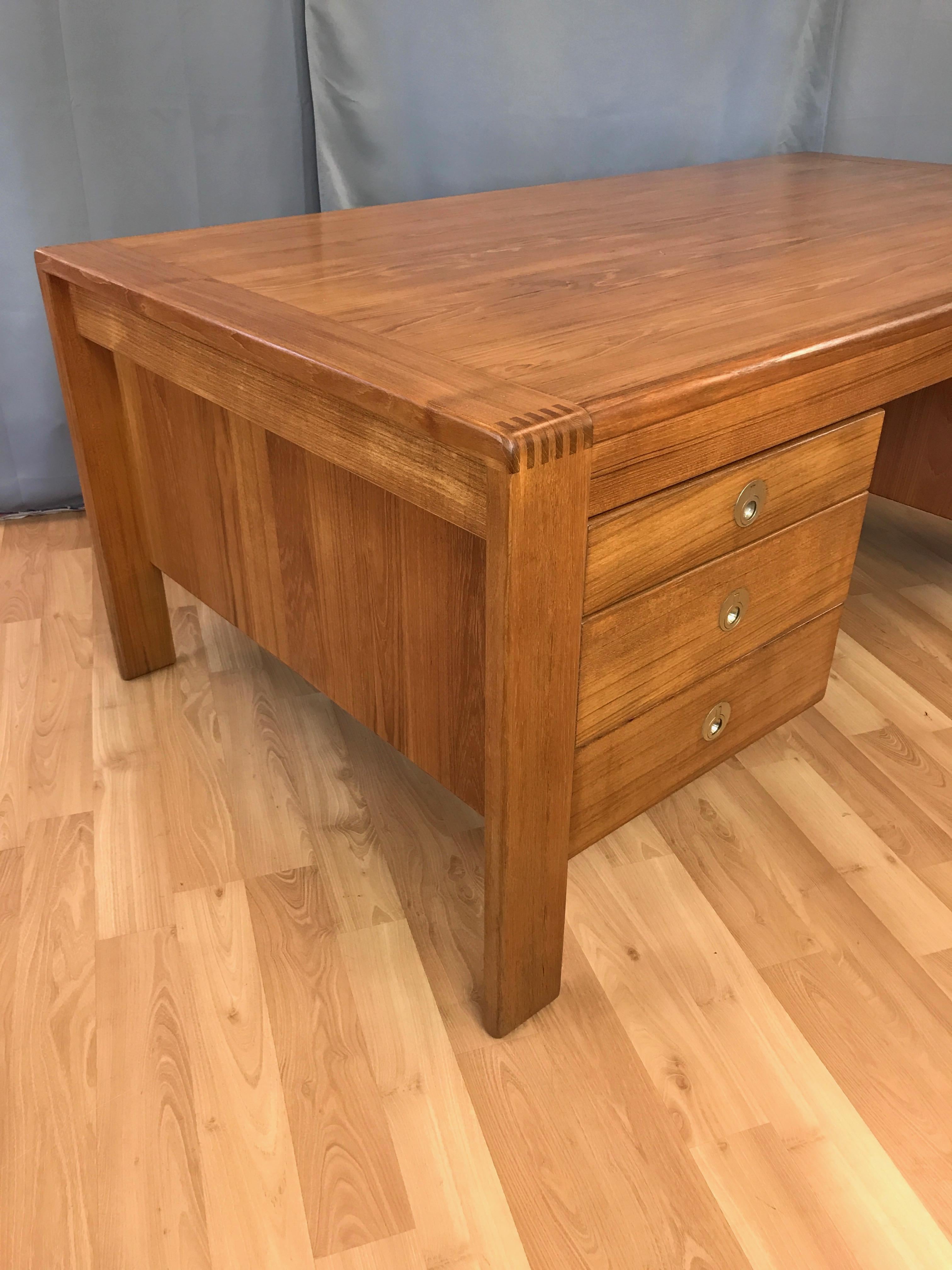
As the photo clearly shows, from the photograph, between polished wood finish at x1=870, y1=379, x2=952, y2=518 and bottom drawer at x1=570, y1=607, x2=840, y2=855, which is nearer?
bottom drawer at x1=570, y1=607, x2=840, y2=855

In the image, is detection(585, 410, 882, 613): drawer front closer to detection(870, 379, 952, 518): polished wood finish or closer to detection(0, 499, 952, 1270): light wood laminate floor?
detection(0, 499, 952, 1270): light wood laminate floor

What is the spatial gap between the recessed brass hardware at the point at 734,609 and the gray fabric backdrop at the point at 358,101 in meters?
1.18

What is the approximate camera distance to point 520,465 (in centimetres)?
63

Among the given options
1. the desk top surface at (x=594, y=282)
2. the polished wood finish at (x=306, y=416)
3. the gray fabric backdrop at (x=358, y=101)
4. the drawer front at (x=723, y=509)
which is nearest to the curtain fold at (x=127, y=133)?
the gray fabric backdrop at (x=358, y=101)

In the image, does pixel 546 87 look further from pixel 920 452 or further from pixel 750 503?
pixel 750 503

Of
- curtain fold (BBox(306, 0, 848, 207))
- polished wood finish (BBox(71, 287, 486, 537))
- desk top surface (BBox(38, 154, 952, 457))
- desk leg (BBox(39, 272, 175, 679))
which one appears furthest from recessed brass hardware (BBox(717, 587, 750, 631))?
curtain fold (BBox(306, 0, 848, 207))

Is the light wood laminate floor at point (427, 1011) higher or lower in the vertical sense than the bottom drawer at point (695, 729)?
lower

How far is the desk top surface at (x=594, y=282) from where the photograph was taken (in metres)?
0.77

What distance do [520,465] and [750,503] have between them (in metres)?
0.31

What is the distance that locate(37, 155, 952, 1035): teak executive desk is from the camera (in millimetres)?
720

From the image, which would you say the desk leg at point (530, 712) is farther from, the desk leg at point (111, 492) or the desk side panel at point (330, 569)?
the desk leg at point (111, 492)

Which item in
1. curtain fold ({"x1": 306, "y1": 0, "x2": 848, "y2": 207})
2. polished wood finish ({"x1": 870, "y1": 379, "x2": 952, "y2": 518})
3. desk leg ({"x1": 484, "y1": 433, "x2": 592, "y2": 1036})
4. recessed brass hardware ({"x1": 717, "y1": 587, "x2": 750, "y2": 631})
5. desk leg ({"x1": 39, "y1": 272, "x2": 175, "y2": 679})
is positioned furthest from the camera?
curtain fold ({"x1": 306, "y1": 0, "x2": 848, "y2": 207})

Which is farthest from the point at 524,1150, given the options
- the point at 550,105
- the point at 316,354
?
the point at 550,105

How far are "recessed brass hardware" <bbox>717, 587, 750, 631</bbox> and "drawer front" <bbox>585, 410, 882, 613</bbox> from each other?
5 cm
